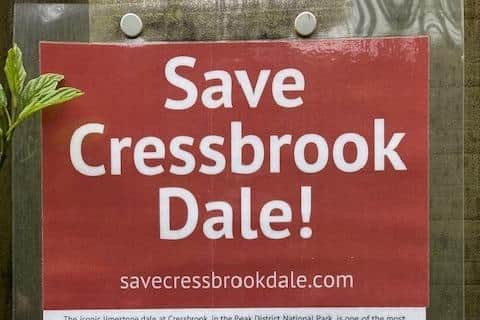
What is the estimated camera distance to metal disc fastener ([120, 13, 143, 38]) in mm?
3123

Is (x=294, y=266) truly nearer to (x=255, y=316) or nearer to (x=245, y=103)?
(x=255, y=316)

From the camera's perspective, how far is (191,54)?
310 centimetres

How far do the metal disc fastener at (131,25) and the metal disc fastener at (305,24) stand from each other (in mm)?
726

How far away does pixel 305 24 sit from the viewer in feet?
10.2

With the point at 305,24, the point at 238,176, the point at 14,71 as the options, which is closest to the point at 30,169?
the point at 14,71

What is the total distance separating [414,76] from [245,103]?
775mm

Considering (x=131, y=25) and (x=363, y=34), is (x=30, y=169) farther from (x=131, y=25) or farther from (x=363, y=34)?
(x=363, y=34)

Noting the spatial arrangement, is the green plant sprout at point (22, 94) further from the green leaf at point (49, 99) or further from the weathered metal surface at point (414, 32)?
the weathered metal surface at point (414, 32)

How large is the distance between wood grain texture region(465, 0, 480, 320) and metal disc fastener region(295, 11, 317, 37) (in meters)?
0.70

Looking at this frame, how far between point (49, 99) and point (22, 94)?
116 millimetres

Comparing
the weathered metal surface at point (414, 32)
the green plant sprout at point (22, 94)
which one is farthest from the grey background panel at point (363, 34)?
the green plant sprout at point (22, 94)

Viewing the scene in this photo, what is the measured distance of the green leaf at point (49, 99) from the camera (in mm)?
2887

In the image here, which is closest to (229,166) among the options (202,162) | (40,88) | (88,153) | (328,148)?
(202,162)

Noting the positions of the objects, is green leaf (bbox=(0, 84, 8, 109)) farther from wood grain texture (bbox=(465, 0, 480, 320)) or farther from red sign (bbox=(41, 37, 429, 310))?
wood grain texture (bbox=(465, 0, 480, 320))
